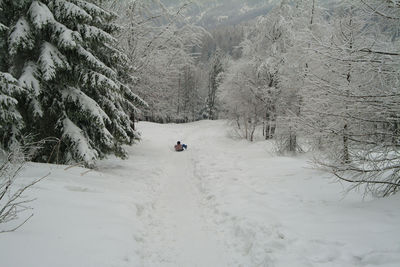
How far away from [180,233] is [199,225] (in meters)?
0.56

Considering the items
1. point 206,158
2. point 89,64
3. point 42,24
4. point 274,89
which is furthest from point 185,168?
point 274,89

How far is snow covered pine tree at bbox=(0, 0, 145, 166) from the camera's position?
536 centimetres

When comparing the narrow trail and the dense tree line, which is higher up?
the dense tree line

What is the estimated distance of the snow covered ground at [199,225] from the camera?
2.93 metres

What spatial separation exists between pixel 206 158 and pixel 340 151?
732 centimetres

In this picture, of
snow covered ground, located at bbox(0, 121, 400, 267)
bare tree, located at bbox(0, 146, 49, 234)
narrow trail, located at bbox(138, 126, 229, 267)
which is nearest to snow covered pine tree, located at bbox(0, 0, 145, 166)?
snow covered ground, located at bbox(0, 121, 400, 267)

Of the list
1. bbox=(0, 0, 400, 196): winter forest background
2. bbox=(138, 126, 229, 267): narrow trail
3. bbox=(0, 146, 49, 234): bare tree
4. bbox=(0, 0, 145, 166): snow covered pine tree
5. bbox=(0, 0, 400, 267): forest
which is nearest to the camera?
bbox=(0, 146, 49, 234): bare tree

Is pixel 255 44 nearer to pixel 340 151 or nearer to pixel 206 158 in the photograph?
pixel 206 158

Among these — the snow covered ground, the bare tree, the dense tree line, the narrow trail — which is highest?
the dense tree line

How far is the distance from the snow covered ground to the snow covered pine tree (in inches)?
48.8

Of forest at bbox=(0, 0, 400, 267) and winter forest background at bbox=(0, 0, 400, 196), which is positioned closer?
forest at bbox=(0, 0, 400, 267)

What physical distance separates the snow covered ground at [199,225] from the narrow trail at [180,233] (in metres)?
0.02

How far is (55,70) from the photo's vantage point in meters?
5.61

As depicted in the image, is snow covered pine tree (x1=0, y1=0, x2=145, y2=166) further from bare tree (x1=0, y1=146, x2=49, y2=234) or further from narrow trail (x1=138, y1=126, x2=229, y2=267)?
narrow trail (x1=138, y1=126, x2=229, y2=267)
